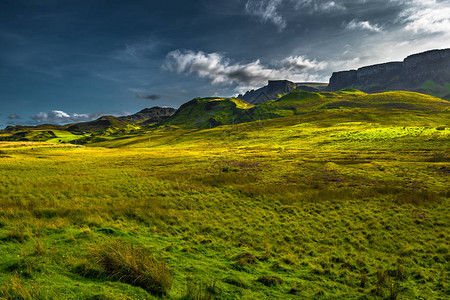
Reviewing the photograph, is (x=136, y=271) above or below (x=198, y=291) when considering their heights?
above

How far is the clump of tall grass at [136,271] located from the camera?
20.9 feet

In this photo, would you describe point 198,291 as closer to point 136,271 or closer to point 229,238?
point 136,271

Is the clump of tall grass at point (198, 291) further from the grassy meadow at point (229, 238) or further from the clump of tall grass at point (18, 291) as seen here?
the clump of tall grass at point (18, 291)

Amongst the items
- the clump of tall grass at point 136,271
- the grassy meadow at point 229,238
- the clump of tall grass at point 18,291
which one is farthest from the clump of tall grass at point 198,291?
the clump of tall grass at point 18,291

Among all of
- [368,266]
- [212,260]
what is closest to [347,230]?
[368,266]

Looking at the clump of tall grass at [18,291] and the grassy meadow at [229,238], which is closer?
the clump of tall grass at [18,291]

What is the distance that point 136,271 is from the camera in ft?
21.6

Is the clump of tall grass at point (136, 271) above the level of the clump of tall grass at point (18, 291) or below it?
below

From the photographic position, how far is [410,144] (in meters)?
58.5

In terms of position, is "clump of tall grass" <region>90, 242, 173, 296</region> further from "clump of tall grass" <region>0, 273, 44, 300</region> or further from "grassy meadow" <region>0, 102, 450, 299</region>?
"clump of tall grass" <region>0, 273, 44, 300</region>

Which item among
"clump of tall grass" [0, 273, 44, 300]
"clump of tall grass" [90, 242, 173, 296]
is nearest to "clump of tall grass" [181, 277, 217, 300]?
"clump of tall grass" [90, 242, 173, 296]

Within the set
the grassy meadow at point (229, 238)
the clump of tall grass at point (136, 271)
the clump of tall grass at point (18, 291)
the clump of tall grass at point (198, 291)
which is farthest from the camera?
the grassy meadow at point (229, 238)

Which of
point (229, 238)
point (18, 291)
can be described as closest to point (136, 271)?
point (18, 291)

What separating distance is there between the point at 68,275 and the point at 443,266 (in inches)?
693
